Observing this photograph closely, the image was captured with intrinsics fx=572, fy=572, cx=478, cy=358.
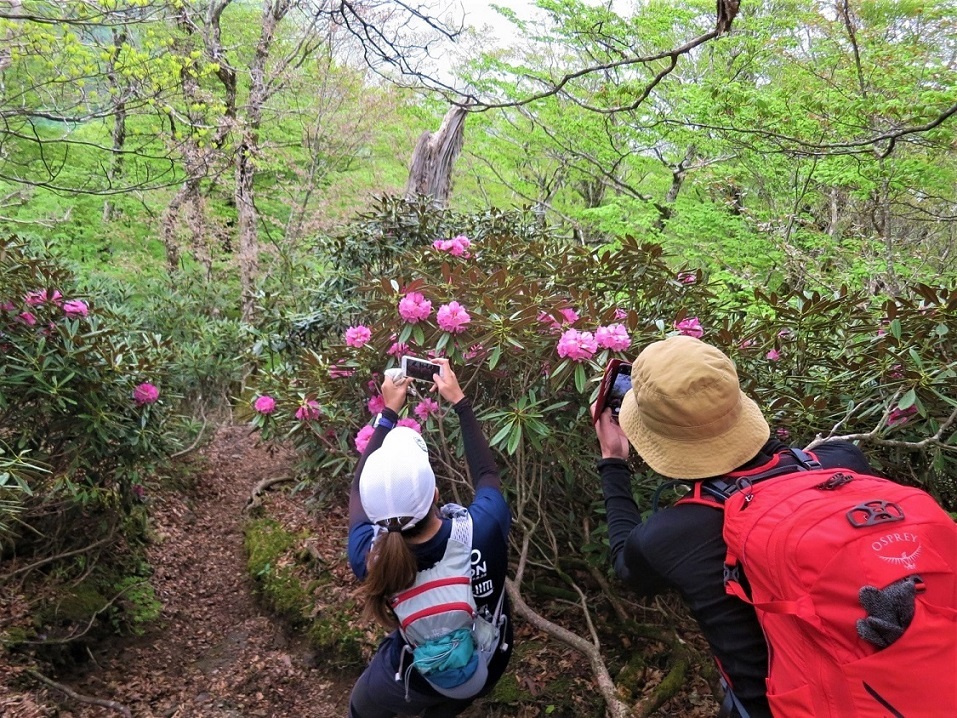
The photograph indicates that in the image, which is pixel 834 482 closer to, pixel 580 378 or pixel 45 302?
pixel 580 378

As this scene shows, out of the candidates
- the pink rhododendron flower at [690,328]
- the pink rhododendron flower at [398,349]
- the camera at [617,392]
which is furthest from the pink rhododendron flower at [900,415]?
the pink rhododendron flower at [398,349]

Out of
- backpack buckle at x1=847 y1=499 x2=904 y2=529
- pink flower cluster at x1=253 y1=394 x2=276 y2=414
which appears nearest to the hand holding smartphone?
backpack buckle at x1=847 y1=499 x2=904 y2=529

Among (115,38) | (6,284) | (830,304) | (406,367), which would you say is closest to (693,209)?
(830,304)

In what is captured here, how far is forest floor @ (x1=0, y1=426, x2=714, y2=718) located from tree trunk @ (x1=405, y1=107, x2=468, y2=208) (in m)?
3.18

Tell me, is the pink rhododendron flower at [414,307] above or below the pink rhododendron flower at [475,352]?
above

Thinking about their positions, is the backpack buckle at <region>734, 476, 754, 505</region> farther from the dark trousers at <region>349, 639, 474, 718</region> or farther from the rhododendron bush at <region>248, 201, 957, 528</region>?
the dark trousers at <region>349, 639, 474, 718</region>

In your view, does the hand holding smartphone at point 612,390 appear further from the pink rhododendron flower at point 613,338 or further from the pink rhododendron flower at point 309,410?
the pink rhododendron flower at point 309,410

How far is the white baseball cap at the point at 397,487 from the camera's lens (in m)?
1.47

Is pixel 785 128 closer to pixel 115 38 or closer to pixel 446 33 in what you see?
pixel 446 33

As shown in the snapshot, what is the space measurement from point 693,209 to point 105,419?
6.48 meters

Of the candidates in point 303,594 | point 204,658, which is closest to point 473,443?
point 303,594

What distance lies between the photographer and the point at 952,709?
2.90ft

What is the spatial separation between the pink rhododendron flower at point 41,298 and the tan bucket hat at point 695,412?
333 centimetres

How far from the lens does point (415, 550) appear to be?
5.00ft
